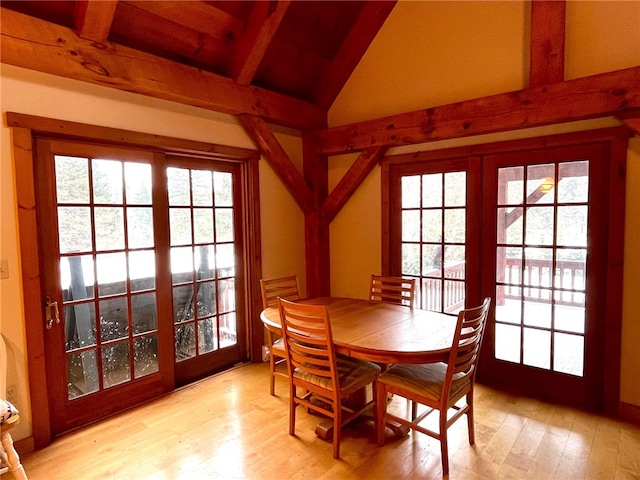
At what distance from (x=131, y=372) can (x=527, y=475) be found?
111 inches

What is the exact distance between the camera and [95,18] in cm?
233

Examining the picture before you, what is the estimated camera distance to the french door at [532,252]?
106 inches

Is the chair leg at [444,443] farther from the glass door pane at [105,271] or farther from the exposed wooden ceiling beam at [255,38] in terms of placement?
the exposed wooden ceiling beam at [255,38]

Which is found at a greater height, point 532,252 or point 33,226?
point 33,226

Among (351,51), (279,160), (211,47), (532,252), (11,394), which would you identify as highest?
(351,51)

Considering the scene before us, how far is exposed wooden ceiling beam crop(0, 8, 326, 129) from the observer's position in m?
2.22

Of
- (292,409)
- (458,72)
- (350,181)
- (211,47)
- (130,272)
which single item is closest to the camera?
(292,409)

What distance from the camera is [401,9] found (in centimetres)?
357

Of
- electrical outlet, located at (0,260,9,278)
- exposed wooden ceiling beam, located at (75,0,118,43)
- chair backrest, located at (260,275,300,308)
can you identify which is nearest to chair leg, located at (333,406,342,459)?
chair backrest, located at (260,275,300,308)

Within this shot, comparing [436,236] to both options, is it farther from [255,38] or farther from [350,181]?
[255,38]

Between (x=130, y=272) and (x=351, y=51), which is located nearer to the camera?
(x=130, y=272)

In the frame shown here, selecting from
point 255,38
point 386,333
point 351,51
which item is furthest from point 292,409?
point 351,51

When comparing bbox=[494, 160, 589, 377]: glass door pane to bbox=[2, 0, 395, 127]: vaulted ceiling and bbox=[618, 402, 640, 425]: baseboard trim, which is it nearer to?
bbox=[618, 402, 640, 425]: baseboard trim

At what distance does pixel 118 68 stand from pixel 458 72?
8.84 ft
